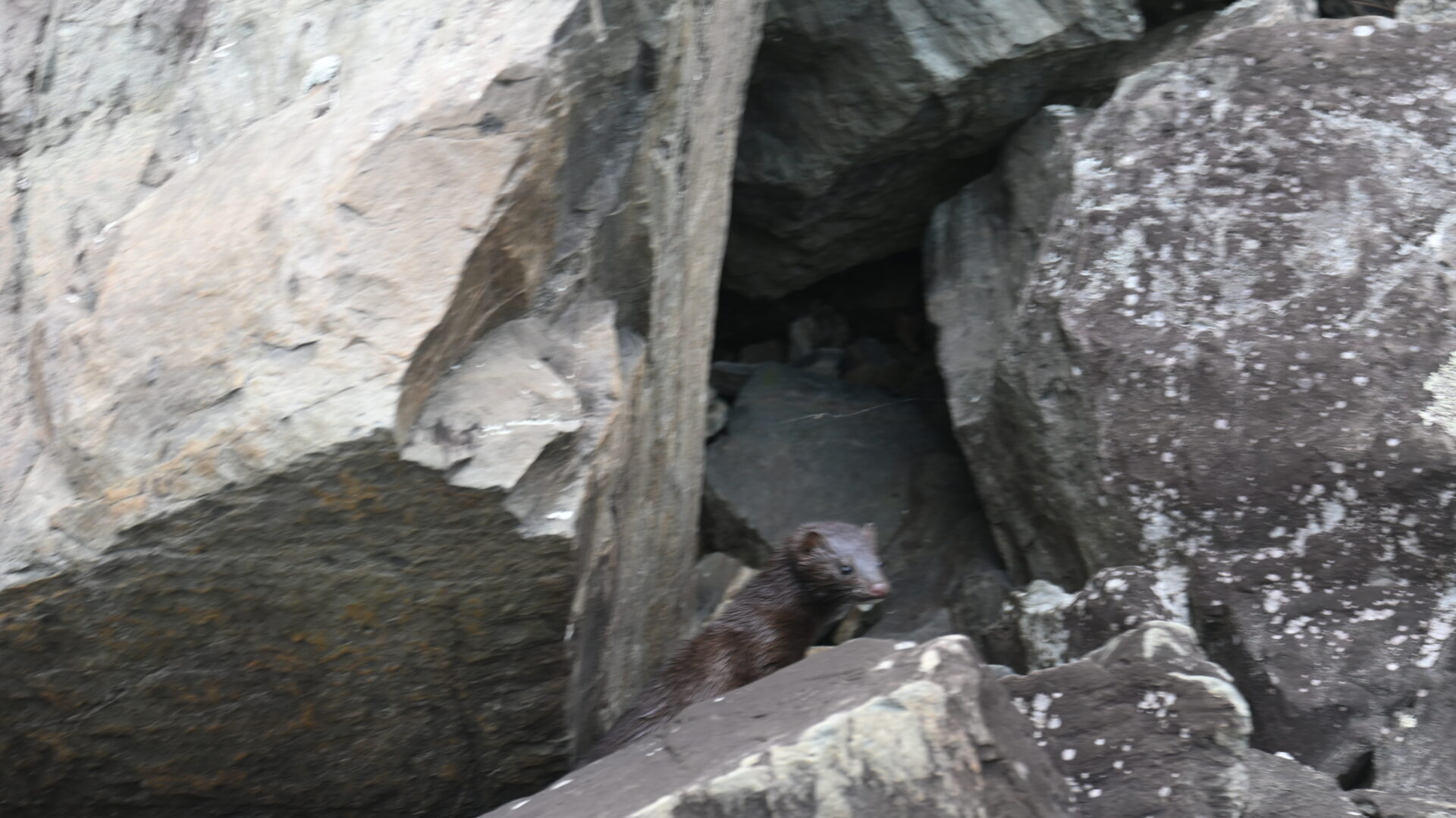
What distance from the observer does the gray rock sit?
273cm

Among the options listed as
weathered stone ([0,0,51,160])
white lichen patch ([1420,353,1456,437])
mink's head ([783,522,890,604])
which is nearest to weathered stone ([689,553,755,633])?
mink's head ([783,522,890,604])

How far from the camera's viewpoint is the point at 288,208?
2.62 meters

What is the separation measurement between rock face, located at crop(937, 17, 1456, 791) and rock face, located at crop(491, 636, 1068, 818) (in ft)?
4.10

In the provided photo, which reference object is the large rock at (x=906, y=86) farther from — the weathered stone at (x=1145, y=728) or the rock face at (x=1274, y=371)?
the weathered stone at (x=1145, y=728)

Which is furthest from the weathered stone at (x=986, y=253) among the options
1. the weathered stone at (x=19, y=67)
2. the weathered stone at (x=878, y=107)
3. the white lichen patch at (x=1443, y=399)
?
the weathered stone at (x=19, y=67)

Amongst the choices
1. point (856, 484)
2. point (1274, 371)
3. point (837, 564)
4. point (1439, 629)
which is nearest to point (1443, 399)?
point (1274, 371)

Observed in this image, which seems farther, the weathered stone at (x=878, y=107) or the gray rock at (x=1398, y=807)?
the weathered stone at (x=878, y=107)

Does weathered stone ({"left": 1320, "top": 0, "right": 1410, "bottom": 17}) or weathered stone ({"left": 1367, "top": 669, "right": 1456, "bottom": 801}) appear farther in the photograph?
weathered stone ({"left": 1320, "top": 0, "right": 1410, "bottom": 17})

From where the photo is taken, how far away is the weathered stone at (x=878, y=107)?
4.68 m

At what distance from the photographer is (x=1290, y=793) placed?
2.81 meters

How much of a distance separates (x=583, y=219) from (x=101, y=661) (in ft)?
4.58

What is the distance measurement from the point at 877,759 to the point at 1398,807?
4.35 ft

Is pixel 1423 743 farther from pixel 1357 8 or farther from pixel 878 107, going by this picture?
pixel 1357 8

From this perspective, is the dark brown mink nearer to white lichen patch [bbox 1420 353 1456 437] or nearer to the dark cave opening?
the dark cave opening
